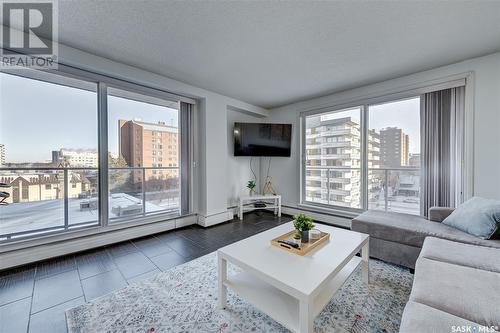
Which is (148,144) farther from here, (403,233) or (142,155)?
(403,233)

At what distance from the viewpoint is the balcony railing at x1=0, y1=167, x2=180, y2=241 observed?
228 centimetres

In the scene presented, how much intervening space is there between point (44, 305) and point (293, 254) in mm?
2010

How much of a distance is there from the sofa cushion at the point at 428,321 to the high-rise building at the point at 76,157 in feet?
11.1

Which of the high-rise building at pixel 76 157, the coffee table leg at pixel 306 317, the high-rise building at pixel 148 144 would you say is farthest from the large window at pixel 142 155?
the coffee table leg at pixel 306 317

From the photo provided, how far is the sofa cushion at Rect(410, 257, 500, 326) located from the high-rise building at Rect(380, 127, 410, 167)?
214 cm

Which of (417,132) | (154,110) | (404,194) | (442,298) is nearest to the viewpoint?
(442,298)

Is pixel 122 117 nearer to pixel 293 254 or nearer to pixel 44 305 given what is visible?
pixel 44 305

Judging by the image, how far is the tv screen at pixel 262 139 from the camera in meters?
4.16

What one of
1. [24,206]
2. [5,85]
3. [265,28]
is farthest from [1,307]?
[265,28]

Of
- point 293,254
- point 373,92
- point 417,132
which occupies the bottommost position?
point 293,254

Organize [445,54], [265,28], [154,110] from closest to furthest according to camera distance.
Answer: [265,28] → [445,54] → [154,110]

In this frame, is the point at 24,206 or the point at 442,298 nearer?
the point at 442,298

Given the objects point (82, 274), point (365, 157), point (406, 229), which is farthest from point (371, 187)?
point (82, 274)

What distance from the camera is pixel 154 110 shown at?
342 centimetres
